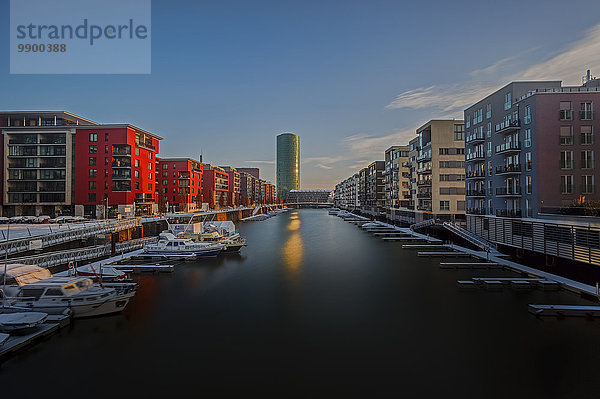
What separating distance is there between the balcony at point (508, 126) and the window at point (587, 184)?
28.6 feet

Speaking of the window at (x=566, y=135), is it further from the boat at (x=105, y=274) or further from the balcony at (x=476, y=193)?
the boat at (x=105, y=274)

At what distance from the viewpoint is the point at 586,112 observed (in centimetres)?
3491

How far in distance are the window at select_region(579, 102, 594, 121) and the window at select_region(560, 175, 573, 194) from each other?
21.0 feet

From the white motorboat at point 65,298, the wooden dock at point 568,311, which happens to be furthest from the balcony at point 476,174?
the white motorboat at point 65,298

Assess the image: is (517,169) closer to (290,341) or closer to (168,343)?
(290,341)

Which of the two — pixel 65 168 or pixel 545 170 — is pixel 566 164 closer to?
pixel 545 170

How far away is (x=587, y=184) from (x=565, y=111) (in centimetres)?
804

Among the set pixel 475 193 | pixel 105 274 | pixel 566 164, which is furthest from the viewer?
pixel 475 193

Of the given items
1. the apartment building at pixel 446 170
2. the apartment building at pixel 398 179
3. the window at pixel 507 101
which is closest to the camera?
the window at pixel 507 101

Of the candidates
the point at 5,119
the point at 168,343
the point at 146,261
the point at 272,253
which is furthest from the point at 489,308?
the point at 5,119

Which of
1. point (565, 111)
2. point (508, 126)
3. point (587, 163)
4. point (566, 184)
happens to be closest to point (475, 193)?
point (508, 126)

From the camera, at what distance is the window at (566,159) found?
3494 centimetres

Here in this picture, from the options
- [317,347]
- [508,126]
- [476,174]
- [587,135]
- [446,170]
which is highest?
[508,126]

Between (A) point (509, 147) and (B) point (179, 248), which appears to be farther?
(B) point (179, 248)
